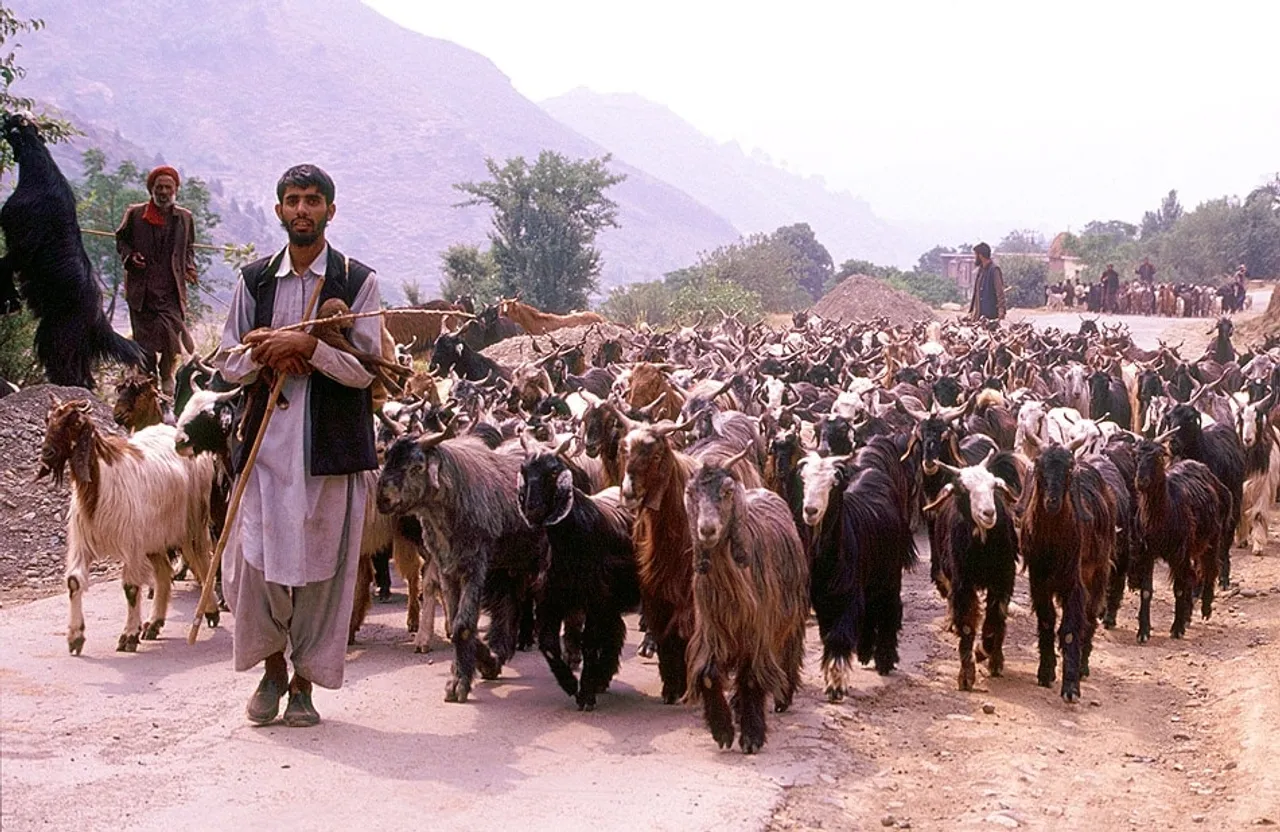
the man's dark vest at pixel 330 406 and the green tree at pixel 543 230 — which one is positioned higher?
the green tree at pixel 543 230

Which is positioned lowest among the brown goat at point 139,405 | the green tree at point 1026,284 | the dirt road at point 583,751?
the dirt road at point 583,751

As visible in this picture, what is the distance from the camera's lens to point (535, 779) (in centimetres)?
592

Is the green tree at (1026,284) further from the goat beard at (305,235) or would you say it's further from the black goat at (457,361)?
the goat beard at (305,235)

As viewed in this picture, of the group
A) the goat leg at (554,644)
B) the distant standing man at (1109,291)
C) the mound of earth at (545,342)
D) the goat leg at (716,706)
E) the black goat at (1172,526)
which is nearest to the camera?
the goat leg at (716,706)

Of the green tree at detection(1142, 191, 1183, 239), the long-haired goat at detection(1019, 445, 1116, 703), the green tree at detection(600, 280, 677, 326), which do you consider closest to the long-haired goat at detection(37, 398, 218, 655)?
the long-haired goat at detection(1019, 445, 1116, 703)

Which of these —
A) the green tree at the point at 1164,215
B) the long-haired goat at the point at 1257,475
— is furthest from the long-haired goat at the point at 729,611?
the green tree at the point at 1164,215

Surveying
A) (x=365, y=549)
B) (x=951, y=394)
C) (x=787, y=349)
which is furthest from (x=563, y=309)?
(x=365, y=549)

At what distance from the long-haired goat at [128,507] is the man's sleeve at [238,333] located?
179 centimetres

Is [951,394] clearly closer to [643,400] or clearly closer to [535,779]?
[643,400]

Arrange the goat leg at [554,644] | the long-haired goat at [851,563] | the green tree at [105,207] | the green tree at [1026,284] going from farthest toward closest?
the green tree at [1026,284] → the green tree at [105,207] → the long-haired goat at [851,563] → the goat leg at [554,644]

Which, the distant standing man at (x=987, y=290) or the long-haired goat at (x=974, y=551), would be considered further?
the distant standing man at (x=987, y=290)

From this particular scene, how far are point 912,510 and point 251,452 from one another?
5603 millimetres

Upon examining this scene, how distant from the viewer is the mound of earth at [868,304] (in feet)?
109

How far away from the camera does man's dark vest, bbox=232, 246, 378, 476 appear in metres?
6.02
